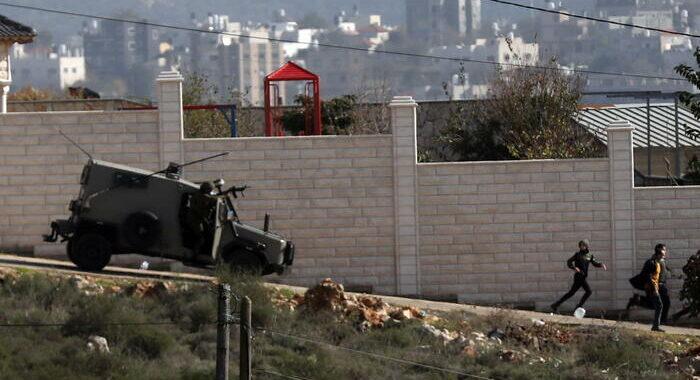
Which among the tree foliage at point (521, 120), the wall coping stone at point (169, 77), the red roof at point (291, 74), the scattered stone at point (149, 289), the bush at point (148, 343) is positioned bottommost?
the bush at point (148, 343)

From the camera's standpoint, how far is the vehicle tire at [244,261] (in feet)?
100

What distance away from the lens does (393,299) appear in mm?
31938

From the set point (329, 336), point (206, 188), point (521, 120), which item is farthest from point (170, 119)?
point (521, 120)

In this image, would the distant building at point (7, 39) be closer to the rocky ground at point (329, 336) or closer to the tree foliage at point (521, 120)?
the tree foliage at point (521, 120)

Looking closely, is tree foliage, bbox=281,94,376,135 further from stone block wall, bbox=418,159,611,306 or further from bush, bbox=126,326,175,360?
bush, bbox=126,326,175,360

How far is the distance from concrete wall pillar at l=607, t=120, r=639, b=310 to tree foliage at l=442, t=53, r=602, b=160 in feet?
20.8

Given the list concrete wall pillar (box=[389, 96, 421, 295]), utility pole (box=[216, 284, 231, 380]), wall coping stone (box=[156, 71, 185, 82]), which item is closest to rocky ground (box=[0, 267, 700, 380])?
concrete wall pillar (box=[389, 96, 421, 295])

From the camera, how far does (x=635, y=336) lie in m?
29.3

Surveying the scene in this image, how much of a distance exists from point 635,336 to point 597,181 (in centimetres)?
472

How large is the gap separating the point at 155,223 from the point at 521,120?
1427cm

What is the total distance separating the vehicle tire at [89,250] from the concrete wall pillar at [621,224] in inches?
373

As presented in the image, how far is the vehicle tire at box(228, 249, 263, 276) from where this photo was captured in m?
30.6

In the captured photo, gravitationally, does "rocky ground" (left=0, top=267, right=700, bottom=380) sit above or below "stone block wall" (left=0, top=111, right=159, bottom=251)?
below

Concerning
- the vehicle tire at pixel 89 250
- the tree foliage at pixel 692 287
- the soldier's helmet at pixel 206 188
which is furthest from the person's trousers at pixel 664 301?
the vehicle tire at pixel 89 250
